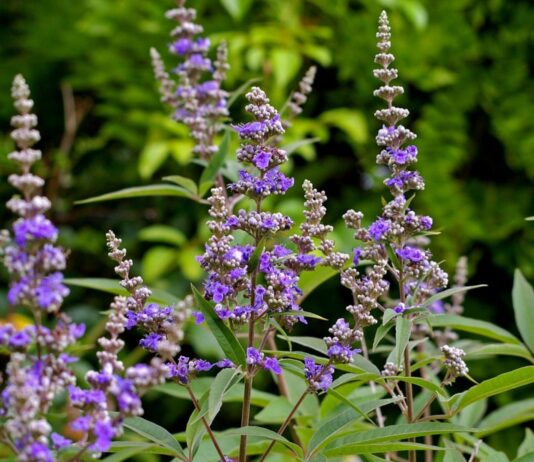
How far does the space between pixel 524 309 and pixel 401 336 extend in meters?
0.83

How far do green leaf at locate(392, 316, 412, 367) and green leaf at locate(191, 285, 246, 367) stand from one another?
0.27m

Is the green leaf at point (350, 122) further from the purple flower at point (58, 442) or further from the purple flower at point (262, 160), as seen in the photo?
the purple flower at point (58, 442)

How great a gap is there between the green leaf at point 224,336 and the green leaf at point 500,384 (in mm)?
451

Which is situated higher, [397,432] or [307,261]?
[307,261]

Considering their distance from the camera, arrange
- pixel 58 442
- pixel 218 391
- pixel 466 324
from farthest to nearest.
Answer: pixel 466 324
pixel 218 391
pixel 58 442

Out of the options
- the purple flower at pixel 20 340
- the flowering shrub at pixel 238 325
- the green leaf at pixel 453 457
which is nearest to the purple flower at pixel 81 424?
the flowering shrub at pixel 238 325

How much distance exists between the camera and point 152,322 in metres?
1.42

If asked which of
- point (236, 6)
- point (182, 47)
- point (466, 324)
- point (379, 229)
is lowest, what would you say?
point (466, 324)

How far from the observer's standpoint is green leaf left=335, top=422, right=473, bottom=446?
1.36 m

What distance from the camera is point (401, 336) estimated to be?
142 cm

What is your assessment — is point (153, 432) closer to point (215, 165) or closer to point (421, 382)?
point (421, 382)

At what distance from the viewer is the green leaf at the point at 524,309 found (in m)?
2.05

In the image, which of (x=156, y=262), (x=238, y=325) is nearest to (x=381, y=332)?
(x=238, y=325)

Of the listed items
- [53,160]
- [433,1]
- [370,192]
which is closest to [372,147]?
[370,192]
